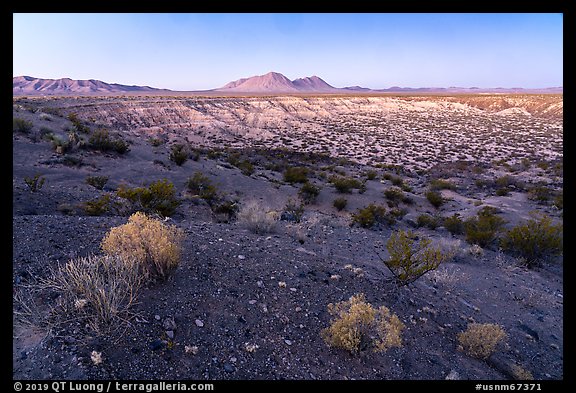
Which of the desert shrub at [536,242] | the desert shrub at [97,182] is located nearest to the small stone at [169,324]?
the desert shrub at [536,242]

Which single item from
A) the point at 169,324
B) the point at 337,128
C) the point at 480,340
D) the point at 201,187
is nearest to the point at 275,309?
the point at 169,324

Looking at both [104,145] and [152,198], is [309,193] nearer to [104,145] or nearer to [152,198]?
[152,198]

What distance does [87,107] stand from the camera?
41.8 metres

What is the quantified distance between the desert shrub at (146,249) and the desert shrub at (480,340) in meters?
4.04

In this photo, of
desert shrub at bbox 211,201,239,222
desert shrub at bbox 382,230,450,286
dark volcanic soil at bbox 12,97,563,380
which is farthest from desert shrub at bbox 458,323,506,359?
desert shrub at bbox 211,201,239,222

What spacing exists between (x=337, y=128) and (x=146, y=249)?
152 feet

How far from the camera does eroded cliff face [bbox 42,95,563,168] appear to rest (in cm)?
3184

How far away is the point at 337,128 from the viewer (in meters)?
48.7

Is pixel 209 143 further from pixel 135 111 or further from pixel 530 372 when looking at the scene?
pixel 530 372

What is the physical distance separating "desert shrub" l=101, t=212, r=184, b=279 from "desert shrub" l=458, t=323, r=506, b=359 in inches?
159

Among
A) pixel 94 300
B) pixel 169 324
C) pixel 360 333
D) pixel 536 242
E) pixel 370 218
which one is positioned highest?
pixel 94 300

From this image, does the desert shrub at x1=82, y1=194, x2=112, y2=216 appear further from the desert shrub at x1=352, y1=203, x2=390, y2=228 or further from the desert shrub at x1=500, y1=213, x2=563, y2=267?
the desert shrub at x1=500, y1=213, x2=563, y2=267

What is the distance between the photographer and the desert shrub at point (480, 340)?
4.29 meters
